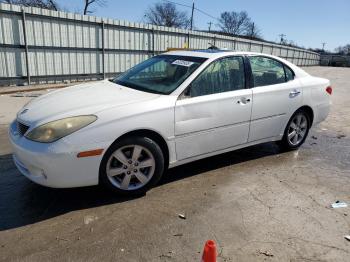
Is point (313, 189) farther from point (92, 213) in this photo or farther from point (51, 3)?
point (51, 3)

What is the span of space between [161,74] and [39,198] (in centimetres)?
207

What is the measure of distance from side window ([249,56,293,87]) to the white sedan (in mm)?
15

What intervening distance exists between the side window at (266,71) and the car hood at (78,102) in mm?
1634

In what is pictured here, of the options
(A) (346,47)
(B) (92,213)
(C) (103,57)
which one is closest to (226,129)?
(B) (92,213)

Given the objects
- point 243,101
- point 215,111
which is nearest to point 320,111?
point 243,101

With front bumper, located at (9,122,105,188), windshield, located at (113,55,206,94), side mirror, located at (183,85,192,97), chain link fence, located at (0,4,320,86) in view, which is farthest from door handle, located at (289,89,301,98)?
chain link fence, located at (0,4,320,86)

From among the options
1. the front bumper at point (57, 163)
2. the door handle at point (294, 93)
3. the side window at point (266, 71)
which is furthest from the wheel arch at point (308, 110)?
the front bumper at point (57, 163)

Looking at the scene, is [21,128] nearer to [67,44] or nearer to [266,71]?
[266,71]

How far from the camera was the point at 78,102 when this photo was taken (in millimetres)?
3617

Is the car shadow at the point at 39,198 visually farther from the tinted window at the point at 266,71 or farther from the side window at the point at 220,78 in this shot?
the tinted window at the point at 266,71

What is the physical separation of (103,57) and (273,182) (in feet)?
36.1

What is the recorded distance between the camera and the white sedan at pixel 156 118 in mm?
3217

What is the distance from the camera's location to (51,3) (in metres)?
34.2

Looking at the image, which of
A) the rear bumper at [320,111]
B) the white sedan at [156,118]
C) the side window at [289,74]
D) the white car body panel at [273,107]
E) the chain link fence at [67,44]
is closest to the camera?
the white sedan at [156,118]
